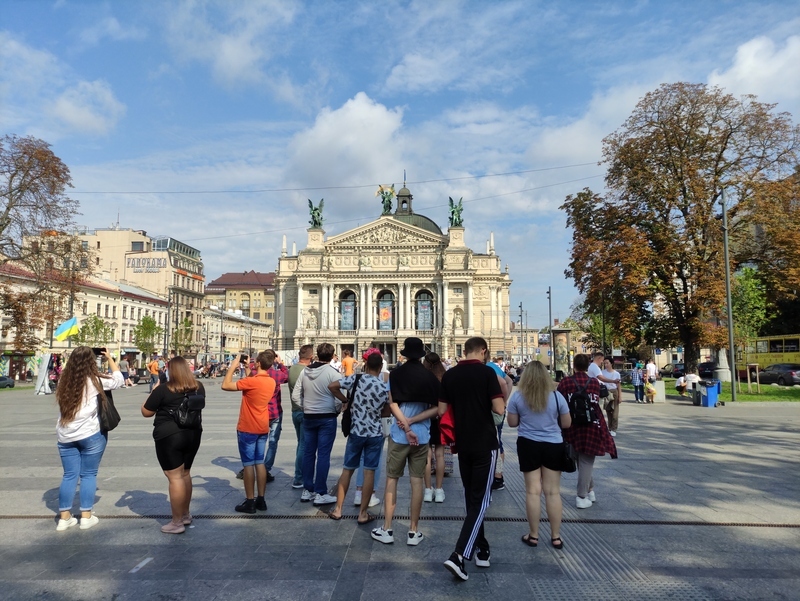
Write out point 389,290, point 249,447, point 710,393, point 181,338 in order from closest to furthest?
point 249,447 → point 710,393 → point 181,338 → point 389,290

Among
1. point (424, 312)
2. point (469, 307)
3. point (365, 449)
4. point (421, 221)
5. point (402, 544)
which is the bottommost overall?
point (402, 544)

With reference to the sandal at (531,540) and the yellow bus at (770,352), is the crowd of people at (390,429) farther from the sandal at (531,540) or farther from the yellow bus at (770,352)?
the yellow bus at (770,352)

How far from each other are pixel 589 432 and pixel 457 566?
2870 mm

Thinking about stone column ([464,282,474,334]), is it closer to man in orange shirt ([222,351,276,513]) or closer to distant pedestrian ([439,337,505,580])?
man in orange shirt ([222,351,276,513])

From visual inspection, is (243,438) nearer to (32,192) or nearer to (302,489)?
(302,489)

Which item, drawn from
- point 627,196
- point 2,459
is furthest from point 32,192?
point 627,196

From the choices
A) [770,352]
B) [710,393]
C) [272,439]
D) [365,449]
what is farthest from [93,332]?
[770,352]

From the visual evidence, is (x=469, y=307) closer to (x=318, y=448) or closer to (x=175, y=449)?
(x=318, y=448)

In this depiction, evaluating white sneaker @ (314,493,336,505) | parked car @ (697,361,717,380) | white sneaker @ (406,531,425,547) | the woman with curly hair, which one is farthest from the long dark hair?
parked car @ (697,361,717,380)

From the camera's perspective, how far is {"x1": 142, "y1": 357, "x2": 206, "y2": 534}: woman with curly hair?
6152 mm

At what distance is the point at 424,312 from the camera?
86125 millimetres

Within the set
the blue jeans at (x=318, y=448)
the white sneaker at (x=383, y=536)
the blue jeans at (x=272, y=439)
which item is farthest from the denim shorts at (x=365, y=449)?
the blue jeans at (x=272, y=439)

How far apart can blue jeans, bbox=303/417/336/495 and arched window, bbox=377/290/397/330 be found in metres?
78.2

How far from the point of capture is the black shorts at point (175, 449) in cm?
614
